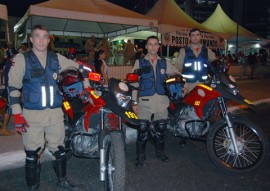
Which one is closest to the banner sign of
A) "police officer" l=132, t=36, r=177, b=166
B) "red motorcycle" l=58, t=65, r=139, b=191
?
"police officer" l=132, t=36, r=177, b=166

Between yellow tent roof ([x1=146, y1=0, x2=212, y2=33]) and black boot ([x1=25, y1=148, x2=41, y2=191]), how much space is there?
11.3m

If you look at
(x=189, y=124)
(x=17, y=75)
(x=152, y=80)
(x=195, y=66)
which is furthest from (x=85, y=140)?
(x=195, y=66)

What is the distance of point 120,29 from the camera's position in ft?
53.0

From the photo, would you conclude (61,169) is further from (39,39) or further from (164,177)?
(39,39)

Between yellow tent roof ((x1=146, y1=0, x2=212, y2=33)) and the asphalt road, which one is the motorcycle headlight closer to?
the asphalt road

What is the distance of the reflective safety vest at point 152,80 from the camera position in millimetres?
4348

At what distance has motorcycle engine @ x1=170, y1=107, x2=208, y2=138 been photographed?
4367mm

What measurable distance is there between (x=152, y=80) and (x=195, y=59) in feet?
3.81

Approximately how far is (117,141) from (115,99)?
44cm

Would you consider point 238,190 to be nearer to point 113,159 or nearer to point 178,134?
point 178,134

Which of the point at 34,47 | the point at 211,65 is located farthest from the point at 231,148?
the point at 34,47

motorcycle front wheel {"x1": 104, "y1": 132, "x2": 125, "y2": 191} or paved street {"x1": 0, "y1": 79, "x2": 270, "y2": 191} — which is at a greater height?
motorcycle front wheel {"x1": 104, "y1": 132, "x2": 125, "y2": 191}

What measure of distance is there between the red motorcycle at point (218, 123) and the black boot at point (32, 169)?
6.80ft

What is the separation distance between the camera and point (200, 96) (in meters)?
4.24
